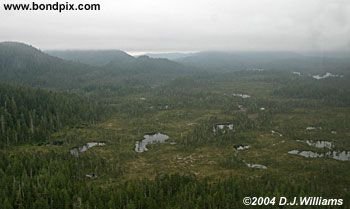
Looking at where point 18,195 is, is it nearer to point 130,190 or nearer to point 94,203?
point 94,203

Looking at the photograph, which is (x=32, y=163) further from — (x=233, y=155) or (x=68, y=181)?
(x=233, y=155)

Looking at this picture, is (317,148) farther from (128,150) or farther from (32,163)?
(32,163)

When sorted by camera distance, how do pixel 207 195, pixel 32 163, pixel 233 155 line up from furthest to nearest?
pixel 233 155 → pixel 32 163 → pixel 207 195

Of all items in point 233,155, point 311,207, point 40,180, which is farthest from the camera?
point 233,155

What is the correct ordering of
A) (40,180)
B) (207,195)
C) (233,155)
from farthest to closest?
(233,155)
(40,180)
(207,195)

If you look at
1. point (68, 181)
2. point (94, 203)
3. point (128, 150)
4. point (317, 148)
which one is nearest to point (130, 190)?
point (94, 203)

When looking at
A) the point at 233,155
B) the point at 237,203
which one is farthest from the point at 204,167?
the point at 237,203

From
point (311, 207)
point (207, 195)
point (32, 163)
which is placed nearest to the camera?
point (311, 207)

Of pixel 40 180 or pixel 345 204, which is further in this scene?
pixel 40 180

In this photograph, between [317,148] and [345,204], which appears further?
[317,148]
